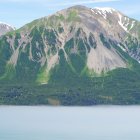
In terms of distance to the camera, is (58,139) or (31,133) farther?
(31,133)

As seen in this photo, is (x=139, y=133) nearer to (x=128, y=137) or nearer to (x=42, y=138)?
(x=128, y=137)

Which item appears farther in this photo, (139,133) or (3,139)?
(139,133)

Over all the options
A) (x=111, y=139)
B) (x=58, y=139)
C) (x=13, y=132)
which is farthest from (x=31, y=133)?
(x=111, y=139)

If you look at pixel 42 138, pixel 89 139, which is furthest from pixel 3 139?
pixel 89 139

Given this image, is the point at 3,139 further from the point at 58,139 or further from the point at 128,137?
the point at 128,137

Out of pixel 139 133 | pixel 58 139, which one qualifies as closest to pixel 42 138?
pixel 58 139

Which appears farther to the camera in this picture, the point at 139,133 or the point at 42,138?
the point at 139,133

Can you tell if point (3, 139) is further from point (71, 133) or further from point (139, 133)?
point (139, 133)
